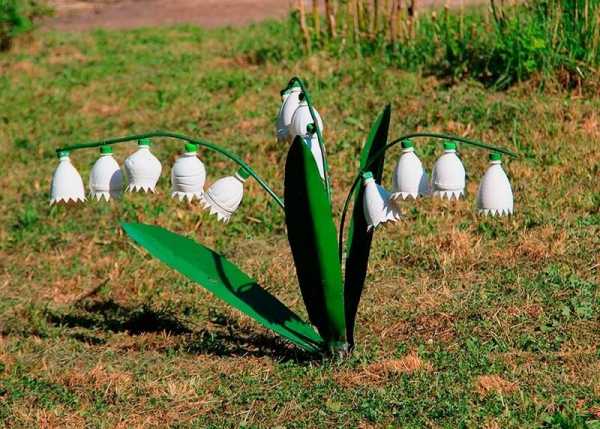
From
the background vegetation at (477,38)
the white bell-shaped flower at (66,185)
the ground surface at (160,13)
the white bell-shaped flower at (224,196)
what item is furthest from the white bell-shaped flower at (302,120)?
the ground surface at (160,13)

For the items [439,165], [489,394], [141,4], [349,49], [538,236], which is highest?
[141,4]

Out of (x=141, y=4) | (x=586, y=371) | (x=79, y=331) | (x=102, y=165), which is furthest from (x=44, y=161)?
(x=141, y=4)

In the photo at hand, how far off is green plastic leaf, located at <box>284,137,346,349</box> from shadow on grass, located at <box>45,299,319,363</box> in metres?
0.33

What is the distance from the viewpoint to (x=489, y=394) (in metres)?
3.97

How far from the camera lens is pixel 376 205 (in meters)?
3.80

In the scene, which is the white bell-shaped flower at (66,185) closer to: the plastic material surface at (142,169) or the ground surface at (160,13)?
the plastic material surface at (142,169)

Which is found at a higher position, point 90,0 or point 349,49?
point 90,0

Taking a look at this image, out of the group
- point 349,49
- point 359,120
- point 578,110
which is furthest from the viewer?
point 349,49

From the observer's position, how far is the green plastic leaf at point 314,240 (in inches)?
157

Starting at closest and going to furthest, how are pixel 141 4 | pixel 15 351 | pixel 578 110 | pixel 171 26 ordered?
1. pixel 15 351
2. pixel 578 110
3. pixel 171 26
4. pixel 141 4

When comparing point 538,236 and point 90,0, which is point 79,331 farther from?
point 90,0

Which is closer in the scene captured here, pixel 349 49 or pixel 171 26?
pixel 349 49

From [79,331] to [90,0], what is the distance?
34.8ft

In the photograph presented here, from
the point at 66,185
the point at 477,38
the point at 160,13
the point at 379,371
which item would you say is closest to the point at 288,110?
the point at 66,185
